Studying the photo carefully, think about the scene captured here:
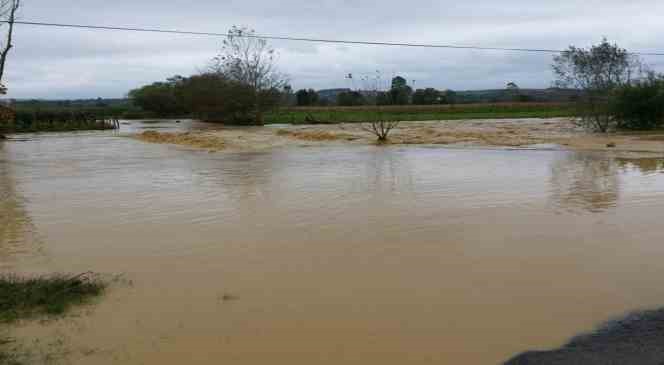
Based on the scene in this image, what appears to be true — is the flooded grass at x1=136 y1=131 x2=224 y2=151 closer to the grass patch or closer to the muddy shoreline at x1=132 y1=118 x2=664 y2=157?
the muddy shoreline at x1=132 y1=118 x2=664 y2=157

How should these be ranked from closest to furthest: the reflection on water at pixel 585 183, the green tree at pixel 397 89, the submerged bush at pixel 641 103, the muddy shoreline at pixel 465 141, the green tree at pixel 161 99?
the reflection on water at pixel 585 183 → the muddy shoreline at pixel 465 141 → the submerged bush at pixel 641 103 → the green tree at pixel 397 89 → the green tree at pixel 161 99

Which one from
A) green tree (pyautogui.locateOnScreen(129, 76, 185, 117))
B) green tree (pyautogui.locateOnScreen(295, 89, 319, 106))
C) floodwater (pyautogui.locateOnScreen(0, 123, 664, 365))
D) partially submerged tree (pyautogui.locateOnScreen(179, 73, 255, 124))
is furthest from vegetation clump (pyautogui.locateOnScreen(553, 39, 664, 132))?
green tree (pyautogui.locateOnScreen(295, 89, 319, 106))

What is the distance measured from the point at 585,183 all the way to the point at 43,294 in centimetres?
1152

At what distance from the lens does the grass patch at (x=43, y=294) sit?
5492 millimetres

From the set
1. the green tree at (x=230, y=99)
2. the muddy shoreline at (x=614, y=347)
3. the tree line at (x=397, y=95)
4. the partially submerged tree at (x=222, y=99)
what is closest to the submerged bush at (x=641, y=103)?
the tree line at (x=397, y=95)

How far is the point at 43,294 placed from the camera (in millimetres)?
5848

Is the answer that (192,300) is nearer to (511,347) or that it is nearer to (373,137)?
(511,347)

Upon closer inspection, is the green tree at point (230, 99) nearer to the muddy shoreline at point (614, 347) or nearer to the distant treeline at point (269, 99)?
the distant treeline at point (269, 99)

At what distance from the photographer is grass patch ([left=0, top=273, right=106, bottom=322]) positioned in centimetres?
549

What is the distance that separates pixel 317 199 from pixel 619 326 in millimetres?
7487

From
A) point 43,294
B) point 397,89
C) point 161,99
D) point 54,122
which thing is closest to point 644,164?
point 43,294

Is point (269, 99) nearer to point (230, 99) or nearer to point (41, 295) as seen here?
point (230, 99)

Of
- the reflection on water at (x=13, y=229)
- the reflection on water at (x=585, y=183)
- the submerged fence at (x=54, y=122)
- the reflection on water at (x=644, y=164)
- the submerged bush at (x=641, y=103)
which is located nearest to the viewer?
the reflection on water at (x=13, y=229)

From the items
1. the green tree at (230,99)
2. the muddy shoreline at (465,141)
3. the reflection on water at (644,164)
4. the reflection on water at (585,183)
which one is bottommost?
the reflection on water at (585,183)
